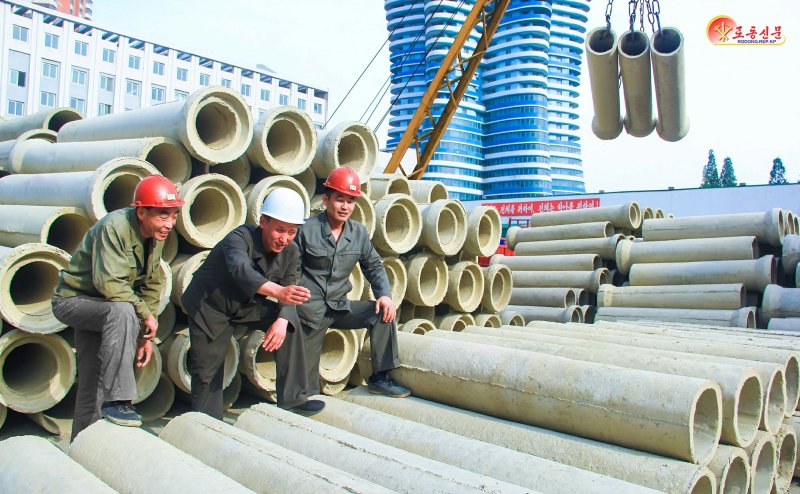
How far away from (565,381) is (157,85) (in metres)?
55.7

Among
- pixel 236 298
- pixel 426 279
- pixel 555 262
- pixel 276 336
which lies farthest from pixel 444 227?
pixel 555 262

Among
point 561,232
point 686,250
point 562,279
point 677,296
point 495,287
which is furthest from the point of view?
point 561,232

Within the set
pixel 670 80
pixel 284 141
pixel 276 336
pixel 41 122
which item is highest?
pixel 670 80

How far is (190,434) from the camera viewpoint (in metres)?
2.98

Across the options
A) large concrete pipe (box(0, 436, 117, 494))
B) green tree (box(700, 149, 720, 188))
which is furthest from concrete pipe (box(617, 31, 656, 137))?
green tree (box(700, 149, 720, 188))

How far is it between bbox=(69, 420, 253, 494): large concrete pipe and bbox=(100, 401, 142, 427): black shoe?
0.10 m

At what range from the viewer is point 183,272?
14.1 ft

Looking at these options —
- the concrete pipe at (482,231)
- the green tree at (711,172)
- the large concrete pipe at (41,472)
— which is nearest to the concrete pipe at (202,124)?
the large concrete pipe at (41,472)

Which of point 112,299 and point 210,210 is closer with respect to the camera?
point 112,299

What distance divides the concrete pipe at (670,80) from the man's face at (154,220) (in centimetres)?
521

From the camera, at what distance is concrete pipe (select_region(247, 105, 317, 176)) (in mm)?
4880

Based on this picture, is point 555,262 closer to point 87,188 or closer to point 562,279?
point 562,279

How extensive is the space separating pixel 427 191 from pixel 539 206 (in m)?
20.4

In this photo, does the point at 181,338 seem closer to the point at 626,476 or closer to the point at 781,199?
the point at 626,476
